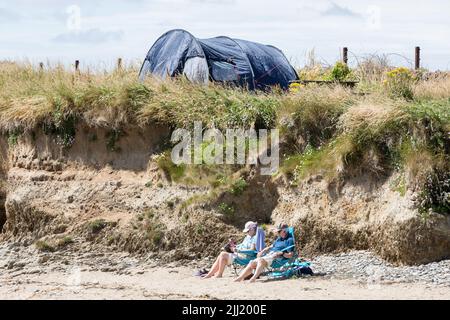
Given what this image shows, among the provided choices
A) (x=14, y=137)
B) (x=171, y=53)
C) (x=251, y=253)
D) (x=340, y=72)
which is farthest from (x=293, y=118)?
(x=340, y=72)

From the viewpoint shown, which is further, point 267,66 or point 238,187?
point 267,66

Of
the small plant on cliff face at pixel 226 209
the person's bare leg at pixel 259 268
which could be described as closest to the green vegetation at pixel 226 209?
the small plant on cliff face at pixel 226 209

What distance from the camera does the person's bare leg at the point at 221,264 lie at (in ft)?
53.3

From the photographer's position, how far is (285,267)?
52.4 ft

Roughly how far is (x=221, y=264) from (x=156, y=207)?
2.76m

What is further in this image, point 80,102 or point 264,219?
point 80,102

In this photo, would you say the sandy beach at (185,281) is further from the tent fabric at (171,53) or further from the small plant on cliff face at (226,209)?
the tent fabric at (171,53)

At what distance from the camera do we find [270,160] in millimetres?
18031

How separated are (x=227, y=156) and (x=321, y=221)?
2.12 metres

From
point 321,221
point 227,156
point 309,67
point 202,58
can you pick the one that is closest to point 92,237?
point 227,156

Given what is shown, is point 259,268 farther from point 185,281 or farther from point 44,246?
point 44,246

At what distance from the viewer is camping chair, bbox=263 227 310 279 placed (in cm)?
1590

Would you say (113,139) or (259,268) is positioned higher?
(113,139)
